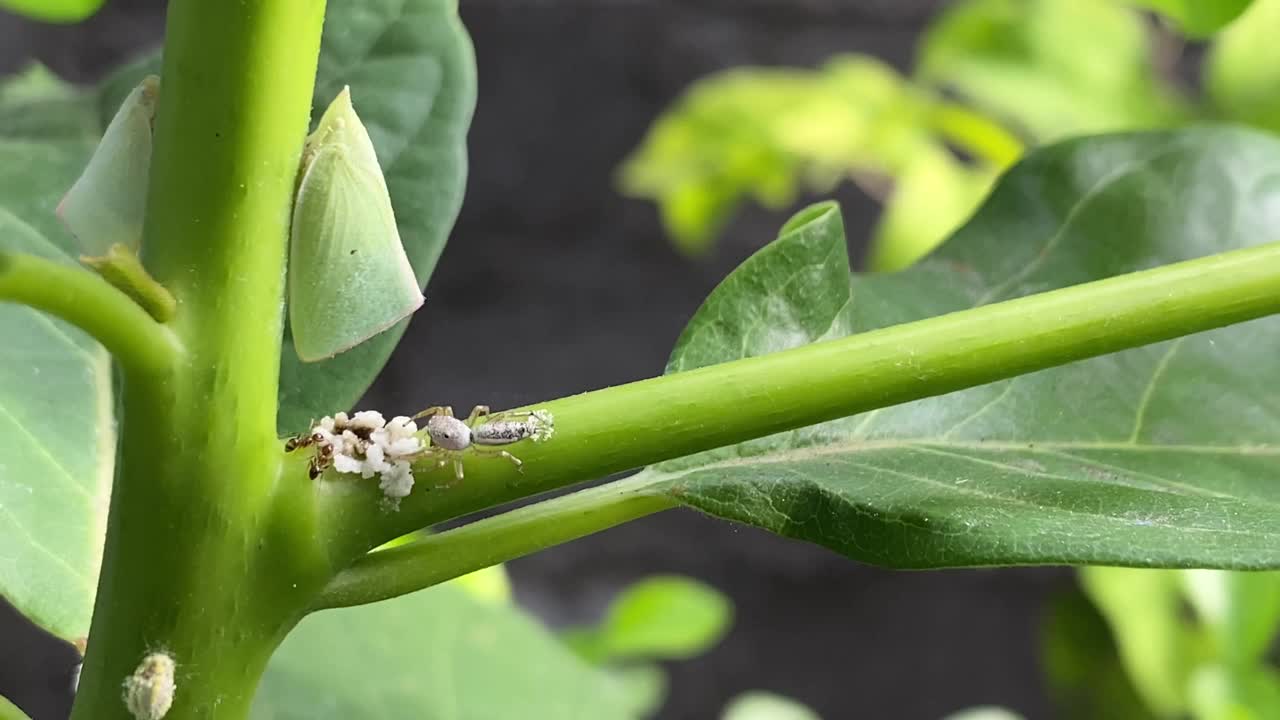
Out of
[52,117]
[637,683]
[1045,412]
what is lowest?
[1045,412]

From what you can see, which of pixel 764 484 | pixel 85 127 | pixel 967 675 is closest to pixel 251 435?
pixel 764 484

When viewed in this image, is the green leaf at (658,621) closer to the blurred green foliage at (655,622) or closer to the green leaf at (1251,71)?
the blurred green foliage at (655,622)

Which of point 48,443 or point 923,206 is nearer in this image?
point 48,443

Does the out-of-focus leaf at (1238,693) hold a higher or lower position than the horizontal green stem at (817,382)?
lower

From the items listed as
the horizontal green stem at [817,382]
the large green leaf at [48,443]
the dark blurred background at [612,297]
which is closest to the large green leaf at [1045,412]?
the horizontal green stem at [817,382]

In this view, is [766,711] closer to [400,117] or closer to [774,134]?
[400,117]

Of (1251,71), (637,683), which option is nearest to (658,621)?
(637,683)

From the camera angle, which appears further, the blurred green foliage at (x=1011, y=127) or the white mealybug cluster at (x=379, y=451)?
the blurred green foliage at (x=1011, y=127)

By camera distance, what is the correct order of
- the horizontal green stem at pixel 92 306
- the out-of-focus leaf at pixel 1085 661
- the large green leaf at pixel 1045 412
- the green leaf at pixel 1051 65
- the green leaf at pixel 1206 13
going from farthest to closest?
the out-of-focus leaf at pixel 1085 661 → the green leaf at pixel 1051 65 → the green leaf at pixel 1206 13 → the large green leaf at pixel 1045 412 → the horizontal green stem at pixel 92 306
